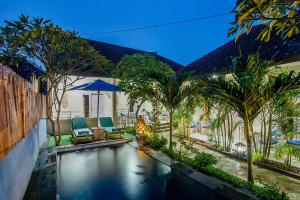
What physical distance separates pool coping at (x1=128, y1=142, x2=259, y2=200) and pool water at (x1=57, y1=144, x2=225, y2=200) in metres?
0.13

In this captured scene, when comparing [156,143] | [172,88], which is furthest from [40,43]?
[156,143]

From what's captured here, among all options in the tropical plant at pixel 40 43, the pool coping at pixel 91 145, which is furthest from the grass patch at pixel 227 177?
the tropical plant at pixel 40 43

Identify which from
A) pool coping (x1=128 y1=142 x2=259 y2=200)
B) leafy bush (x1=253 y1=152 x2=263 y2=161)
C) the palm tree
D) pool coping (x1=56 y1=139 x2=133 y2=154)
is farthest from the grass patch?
pool coping (x1=56 y1=139 x2=133 y2=154)

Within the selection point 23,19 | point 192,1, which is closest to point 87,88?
point 23,19

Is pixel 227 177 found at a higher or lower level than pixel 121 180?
higher

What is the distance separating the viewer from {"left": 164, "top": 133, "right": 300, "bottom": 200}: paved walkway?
4.46 metres

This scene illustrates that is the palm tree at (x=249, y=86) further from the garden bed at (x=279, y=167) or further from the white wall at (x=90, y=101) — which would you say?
the white wall at (x=90, y=101)

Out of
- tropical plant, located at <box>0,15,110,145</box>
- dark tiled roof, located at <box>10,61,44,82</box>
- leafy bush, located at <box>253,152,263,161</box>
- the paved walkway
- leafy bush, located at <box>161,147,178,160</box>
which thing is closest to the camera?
the paved walkway

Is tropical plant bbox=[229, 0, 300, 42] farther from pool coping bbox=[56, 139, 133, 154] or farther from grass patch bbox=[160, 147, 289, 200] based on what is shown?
pool coping bbox=[56, 139, 133, 154]

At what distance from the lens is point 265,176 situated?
206 inches

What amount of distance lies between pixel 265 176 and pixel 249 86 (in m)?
3.13

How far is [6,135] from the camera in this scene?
2809mm

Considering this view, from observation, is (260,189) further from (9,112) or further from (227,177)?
(9,112)

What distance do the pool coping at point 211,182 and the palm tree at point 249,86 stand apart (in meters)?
0.59
